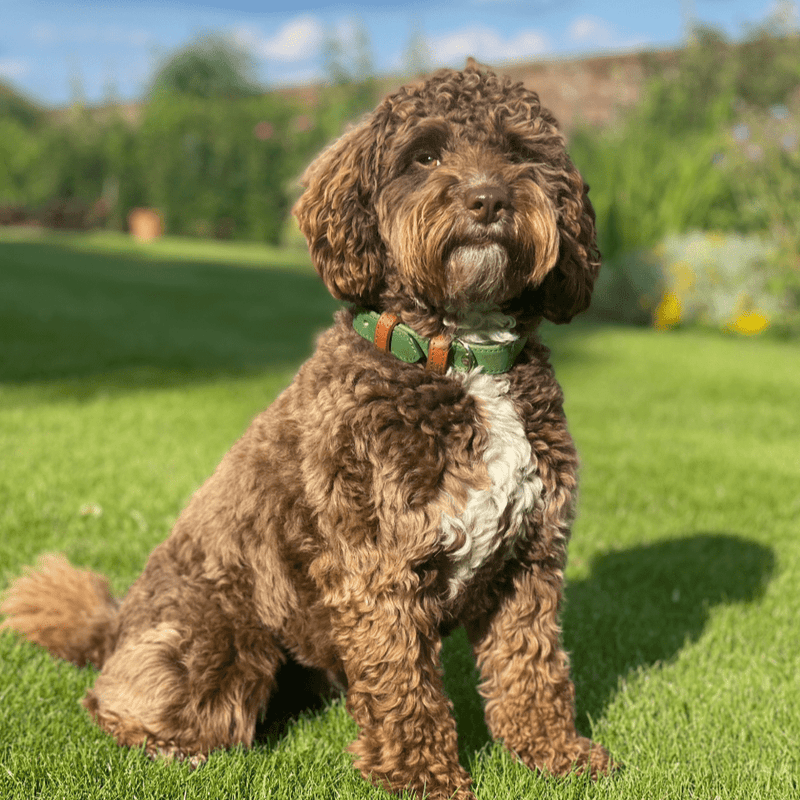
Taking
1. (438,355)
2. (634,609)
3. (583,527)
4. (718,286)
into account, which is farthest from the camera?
(718,286)

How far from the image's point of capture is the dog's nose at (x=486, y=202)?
2.38 metres

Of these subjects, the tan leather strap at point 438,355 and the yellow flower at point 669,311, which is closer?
the tan leather strap at point 438,355

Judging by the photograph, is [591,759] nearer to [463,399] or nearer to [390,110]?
[463,399]

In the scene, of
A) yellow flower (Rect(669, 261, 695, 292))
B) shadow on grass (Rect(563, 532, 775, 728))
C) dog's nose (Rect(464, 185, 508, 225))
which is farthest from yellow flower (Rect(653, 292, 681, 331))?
dog's nose (Rect(464, 185, 508, 225))

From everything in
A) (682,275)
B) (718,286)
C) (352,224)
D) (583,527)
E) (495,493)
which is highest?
(352,224)

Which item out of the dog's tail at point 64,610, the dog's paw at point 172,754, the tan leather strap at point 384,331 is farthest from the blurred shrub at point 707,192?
the dog's paw at point 172,754

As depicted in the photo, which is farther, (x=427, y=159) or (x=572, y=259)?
(x=572, y=259)

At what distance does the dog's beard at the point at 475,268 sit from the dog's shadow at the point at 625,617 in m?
1.50

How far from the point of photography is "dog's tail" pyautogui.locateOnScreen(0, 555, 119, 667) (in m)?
3.06

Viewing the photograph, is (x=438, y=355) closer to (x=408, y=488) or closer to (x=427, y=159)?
(x=408, y=488)

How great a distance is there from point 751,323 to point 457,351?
32.2 ft

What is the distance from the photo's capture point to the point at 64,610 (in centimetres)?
310

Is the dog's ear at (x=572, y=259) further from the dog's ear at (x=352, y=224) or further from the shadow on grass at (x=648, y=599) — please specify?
the shadow on grass at (x=648, y=599)

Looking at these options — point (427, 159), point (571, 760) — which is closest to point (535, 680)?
point (571, 760)
